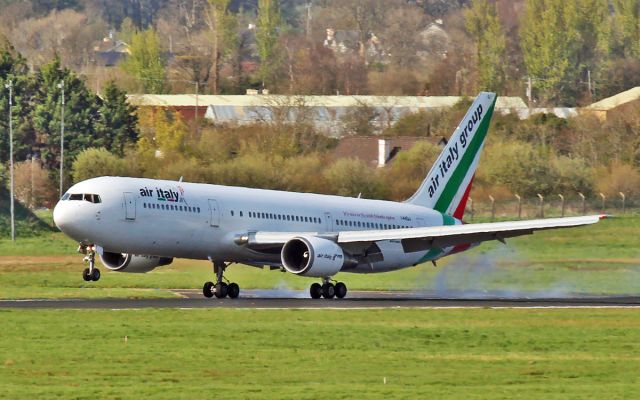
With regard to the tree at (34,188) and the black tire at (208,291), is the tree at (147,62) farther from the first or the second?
the black tire at (208,291)

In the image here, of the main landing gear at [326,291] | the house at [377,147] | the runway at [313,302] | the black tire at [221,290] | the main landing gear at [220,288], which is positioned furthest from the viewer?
the house at [377,147]

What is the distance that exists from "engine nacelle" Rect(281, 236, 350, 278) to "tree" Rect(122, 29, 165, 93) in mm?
128098

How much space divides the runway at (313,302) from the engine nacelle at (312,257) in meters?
1.07

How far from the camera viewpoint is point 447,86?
177750mm

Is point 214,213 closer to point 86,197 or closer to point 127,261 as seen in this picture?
point 127,261

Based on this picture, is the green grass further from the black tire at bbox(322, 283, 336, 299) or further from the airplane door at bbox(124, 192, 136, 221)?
the black tire at bbox(322, 283, 336, 299)

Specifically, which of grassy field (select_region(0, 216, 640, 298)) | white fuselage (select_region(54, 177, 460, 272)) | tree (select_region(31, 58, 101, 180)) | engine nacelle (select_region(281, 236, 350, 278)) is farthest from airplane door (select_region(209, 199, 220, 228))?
tree (select_region(31, 58, 101, 180))

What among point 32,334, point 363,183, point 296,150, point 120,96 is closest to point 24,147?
point 120,96

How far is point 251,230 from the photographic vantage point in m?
57.6

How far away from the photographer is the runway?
5203 centimetres

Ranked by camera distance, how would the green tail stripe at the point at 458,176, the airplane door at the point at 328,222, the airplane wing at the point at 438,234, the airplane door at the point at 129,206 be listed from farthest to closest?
the green tail stripe at the point at 458,176, the airplane door at the point at 328,222, the airplane wing at the point at 438,234, the airplane door at the point at 129,206

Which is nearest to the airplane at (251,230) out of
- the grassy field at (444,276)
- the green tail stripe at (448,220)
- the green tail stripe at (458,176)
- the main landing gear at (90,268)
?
the main landing gear at (90,268)

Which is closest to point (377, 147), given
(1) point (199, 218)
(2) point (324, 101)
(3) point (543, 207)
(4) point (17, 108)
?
(3) point (543, 207)

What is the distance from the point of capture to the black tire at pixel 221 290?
57125 mm
